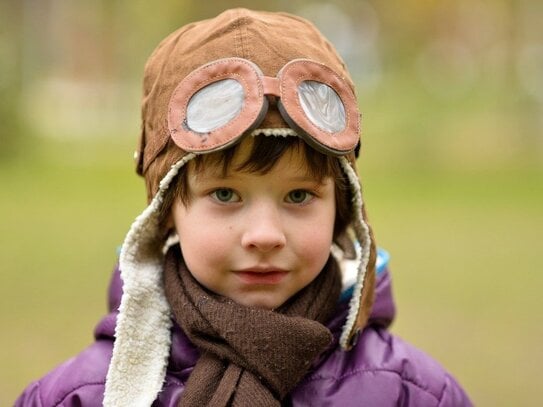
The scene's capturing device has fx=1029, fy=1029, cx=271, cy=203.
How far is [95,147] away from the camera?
47.6 feet

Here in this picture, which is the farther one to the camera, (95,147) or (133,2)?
(133,2)

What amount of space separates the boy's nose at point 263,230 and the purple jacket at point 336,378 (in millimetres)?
346

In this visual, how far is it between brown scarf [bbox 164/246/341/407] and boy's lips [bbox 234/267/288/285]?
0.06 metres

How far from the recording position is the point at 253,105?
2.25 meters

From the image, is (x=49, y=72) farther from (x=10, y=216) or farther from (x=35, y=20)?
(x=10, y=216)

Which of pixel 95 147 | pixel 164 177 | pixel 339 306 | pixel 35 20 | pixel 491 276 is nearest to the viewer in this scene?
pixel 164 177

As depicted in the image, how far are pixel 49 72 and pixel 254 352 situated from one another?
1927 cm

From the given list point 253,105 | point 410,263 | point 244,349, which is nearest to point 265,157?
point 253,105

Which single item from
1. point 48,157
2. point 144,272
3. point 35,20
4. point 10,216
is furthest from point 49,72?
point 144,272

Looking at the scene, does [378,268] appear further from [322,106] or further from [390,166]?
[390,166]

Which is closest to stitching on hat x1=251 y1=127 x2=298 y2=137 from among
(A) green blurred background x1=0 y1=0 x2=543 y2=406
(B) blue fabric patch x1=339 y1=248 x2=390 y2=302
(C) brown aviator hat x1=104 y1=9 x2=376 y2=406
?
(C) brown aviator hat x1=104 y1=9 x2=376 y2=406

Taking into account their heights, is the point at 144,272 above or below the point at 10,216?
above

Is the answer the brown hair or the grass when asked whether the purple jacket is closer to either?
the brown hair

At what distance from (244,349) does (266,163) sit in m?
0.42
